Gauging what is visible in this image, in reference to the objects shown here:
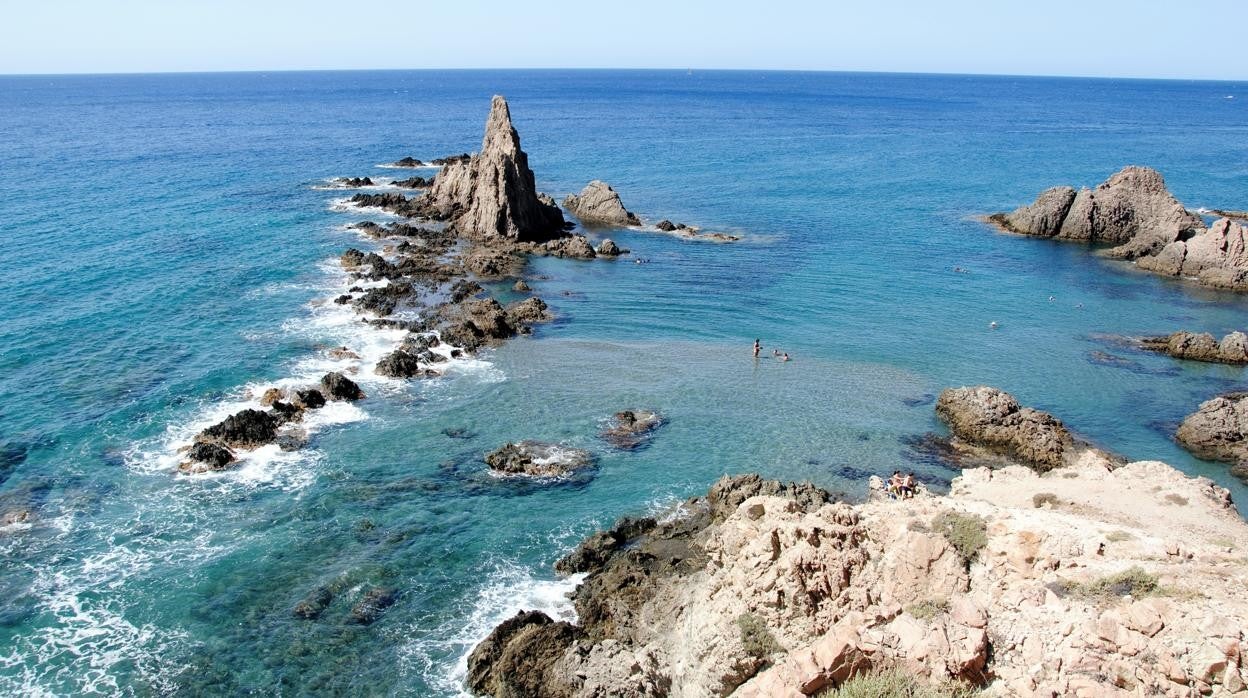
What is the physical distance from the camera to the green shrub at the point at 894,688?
17.8 meters

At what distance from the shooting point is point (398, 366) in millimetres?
49312

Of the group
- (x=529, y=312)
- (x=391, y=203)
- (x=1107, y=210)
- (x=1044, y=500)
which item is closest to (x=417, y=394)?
(x=529, y=312)

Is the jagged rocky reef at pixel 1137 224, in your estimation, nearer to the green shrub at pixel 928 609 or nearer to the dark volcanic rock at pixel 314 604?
the green shrub at pixel 928 609

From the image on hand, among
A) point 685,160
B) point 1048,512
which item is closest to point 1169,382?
point 1048,512

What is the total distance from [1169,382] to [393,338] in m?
49.3

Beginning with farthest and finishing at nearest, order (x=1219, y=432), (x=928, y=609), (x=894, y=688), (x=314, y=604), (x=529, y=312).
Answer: (x=529, y=312)
(x=1219, y=432)
(x=314, y=604)
(x=928, y=609)
(x=894, y=688)

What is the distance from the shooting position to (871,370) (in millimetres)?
51469

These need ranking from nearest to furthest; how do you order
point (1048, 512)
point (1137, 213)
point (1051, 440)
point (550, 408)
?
point (1048, 512)
point (1051, 440)
point (550, 408)
point (1137, 213)

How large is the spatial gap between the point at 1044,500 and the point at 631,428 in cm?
2027

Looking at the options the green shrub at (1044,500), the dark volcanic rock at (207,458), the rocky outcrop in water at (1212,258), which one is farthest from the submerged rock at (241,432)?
the rocky outcrop in water at (1212,258)

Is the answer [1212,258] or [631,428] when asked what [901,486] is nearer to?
[631,428]

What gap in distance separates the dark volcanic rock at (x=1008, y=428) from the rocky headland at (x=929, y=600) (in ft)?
25.8

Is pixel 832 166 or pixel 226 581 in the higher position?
pixel 832 166

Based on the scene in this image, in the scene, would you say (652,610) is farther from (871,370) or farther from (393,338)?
(393,338)
